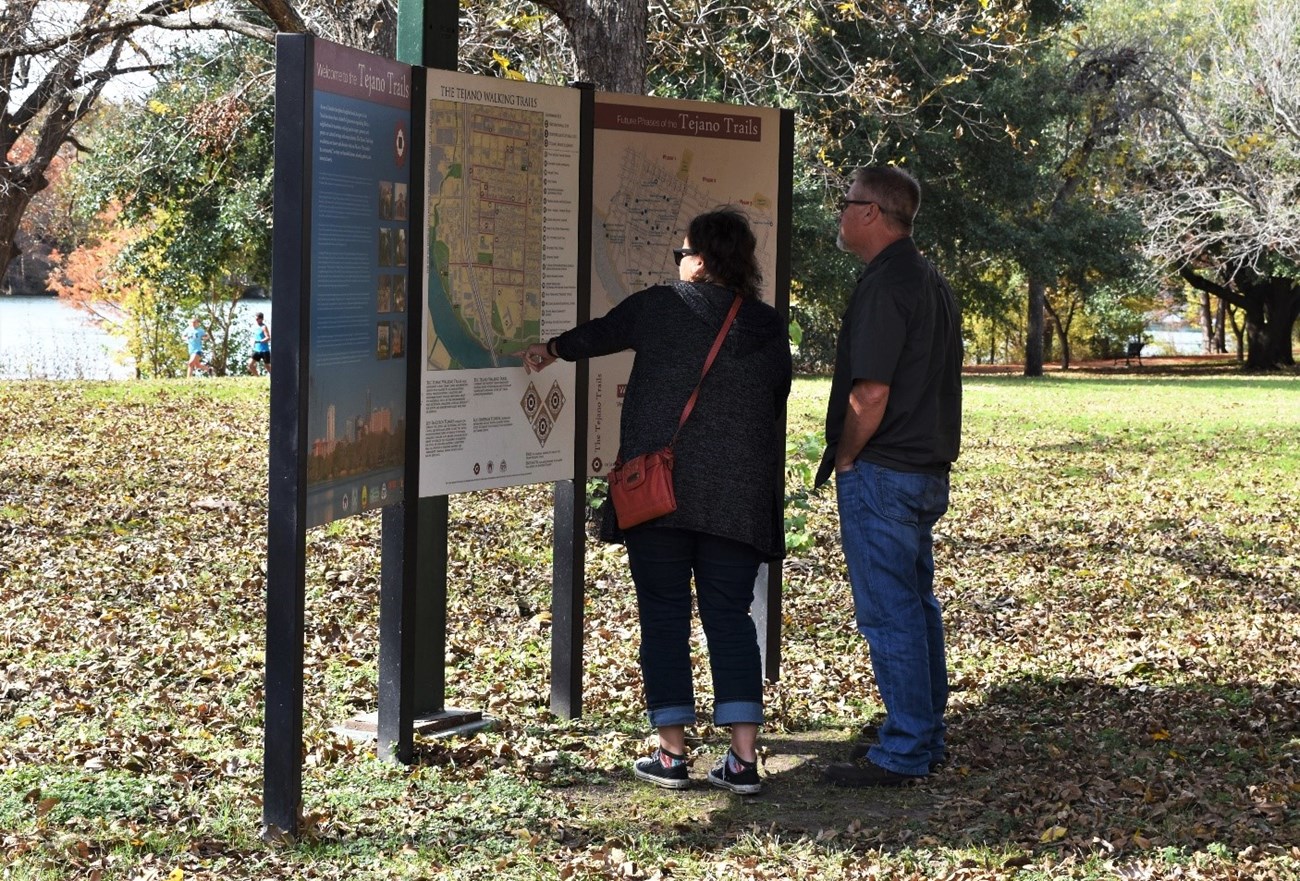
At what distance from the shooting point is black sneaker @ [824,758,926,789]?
533 centimetres

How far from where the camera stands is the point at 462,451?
554cm

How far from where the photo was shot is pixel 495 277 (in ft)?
18.4

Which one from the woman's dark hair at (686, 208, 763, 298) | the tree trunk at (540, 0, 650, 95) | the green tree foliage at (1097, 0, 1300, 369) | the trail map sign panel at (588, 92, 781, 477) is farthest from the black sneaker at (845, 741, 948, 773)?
the green tree foliage at (1097, 0, 1300, 369)

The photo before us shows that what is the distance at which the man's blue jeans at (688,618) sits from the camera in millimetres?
5121

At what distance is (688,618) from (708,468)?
57cm

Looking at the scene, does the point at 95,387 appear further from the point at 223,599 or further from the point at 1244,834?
the point at 1244,834

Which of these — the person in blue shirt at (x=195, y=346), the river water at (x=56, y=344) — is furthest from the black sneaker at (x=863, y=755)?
the person in blue shirt at (x=195, y=346)

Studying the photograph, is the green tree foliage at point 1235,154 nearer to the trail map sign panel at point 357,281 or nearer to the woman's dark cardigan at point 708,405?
the woman's dark cardigan at point 708,405

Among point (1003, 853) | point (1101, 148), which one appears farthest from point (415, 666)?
point (1101, 148)

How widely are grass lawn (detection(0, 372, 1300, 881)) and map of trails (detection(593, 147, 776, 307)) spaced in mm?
1792

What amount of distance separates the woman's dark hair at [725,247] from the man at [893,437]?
0.35 m

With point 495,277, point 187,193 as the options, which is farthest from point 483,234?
point 187,193

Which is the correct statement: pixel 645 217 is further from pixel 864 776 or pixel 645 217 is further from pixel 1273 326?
pixel 1273 326

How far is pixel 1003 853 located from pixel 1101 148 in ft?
112
